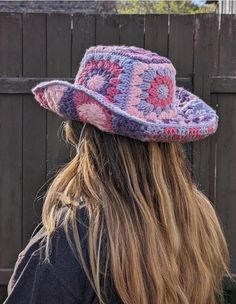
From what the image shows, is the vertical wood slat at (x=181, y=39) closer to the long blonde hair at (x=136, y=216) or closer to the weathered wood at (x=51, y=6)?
the long blonde hair at (x=136, y=216)

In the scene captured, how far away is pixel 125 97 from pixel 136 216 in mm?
294

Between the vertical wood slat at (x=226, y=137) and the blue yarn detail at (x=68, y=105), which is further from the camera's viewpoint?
the vertical wood slat at (x=226, y=137)

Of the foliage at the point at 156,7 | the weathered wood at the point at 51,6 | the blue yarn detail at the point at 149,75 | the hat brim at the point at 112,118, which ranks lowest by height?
the hat brim at the point at 112,118

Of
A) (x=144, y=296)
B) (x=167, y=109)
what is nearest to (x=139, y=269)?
(x=144, y=296)

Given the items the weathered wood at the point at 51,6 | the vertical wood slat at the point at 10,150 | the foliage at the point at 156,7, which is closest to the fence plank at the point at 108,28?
the vertical wood slat at the point at 10,150

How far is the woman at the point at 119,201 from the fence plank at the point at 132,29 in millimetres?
2640

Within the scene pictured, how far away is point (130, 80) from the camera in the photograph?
1.65 metres

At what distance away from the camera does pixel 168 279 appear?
1.68m

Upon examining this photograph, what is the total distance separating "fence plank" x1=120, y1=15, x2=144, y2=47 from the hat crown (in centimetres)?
267

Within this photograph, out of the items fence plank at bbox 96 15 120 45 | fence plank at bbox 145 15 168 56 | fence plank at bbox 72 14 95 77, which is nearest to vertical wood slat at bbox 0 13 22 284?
fence plank at bbox 72 14 95 77

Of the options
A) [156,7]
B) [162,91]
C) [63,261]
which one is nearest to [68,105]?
[162,91]

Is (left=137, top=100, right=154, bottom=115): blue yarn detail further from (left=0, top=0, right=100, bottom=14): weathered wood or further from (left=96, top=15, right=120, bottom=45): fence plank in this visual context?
(left=0, top=0, right=100, bottom=14): weathered wood

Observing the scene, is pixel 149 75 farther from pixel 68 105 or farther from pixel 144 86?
pixel 68 105

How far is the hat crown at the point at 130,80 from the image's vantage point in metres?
1.65
